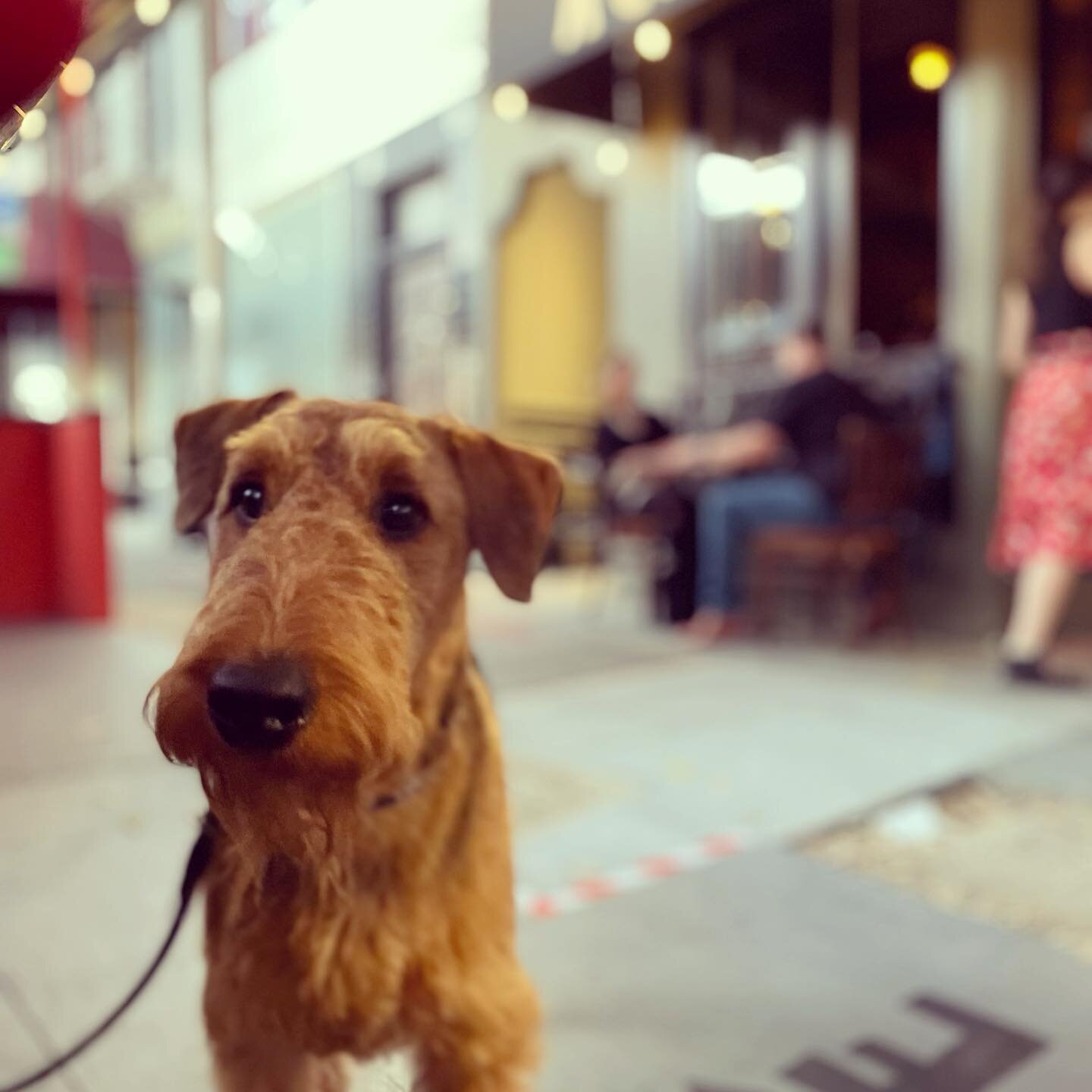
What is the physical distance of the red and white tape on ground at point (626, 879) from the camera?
1954mm

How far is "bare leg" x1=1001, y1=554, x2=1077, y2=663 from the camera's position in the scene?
3828 mm

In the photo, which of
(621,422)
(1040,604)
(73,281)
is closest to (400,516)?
(1040,604)

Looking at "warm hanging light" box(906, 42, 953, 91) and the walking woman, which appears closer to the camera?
the walking woman

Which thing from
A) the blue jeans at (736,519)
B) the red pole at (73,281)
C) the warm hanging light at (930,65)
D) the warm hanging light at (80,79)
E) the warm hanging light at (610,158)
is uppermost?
the warm hanging light at (610,158)

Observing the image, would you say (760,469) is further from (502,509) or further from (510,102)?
(502,509)

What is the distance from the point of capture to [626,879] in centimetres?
208

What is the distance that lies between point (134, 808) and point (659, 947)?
1344 millimetres

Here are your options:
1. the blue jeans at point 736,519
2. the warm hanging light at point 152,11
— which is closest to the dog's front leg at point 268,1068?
the warm hanging light at point 152,11

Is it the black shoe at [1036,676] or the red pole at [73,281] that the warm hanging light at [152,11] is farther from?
the black shoe at [1036,676]

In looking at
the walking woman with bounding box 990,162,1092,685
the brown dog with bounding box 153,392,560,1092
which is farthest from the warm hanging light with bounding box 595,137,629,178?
the brown dog with bounding box 153,392,560,1092

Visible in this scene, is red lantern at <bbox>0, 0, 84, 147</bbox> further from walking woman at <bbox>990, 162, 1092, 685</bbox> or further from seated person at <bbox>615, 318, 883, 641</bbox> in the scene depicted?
seated person at <bbox>615, 318, 883, 641</bbox>

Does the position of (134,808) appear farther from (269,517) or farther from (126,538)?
(126,538)

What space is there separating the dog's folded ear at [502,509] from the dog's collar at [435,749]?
113 mm

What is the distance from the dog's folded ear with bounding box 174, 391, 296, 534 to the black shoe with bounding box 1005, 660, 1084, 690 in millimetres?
3466
